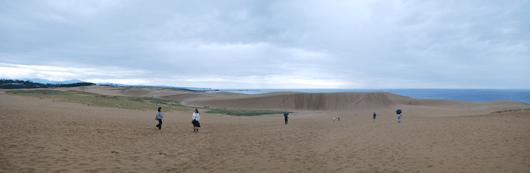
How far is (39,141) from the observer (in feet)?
29.4

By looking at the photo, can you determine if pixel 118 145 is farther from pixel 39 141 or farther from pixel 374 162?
pixel 374 162

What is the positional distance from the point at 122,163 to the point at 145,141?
390 centimetres

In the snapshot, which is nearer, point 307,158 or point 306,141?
point 307,158

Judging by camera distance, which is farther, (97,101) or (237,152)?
(97,101)

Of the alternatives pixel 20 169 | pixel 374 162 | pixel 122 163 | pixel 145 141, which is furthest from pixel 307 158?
pixel 20 169

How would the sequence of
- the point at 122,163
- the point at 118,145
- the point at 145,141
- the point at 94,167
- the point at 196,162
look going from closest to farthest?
the point at 94,167
the point at 122,163
the point at 196,162
the point at 118,145
the point at 145,141

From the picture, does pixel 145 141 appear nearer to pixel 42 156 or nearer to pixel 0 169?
pixel 42 156

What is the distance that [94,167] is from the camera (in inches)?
274

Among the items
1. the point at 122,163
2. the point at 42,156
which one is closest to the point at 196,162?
the point at 122,163

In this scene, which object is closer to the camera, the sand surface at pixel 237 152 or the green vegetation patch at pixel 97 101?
the sand surface at pixel 237 152

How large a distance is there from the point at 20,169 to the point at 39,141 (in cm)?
357

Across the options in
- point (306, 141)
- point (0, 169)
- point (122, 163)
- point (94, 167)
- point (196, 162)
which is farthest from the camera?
point (306, 141)

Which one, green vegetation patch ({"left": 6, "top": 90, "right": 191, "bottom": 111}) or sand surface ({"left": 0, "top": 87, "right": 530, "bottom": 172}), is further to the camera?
green vegetation patch ({"left": 6, "top": 90, "right": 191, "bottom": 111})

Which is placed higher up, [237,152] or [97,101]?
[97,101]
